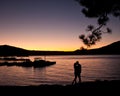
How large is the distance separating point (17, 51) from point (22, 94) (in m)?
96.9

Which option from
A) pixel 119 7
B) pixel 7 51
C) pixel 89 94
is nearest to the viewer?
pixel 89 94

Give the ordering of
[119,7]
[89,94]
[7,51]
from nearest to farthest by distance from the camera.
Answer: [89,94] → [119,7] → [7,51]

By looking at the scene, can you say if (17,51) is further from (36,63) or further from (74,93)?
(74,93)

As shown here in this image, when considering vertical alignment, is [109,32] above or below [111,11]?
below

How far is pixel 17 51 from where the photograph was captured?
10994cm

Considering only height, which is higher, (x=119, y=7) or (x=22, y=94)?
(x=119, y=7)

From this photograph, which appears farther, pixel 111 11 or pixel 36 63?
pixel 36 63

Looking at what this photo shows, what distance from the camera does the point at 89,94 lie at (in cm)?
1421

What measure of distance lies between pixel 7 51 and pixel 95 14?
9289cm

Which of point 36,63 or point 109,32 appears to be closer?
point 109,32

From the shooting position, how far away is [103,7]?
55.4ft

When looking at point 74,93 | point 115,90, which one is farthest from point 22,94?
point 115,90

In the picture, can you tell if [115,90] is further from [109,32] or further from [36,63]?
[36,63]

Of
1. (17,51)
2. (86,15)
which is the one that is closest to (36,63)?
(17,51)
